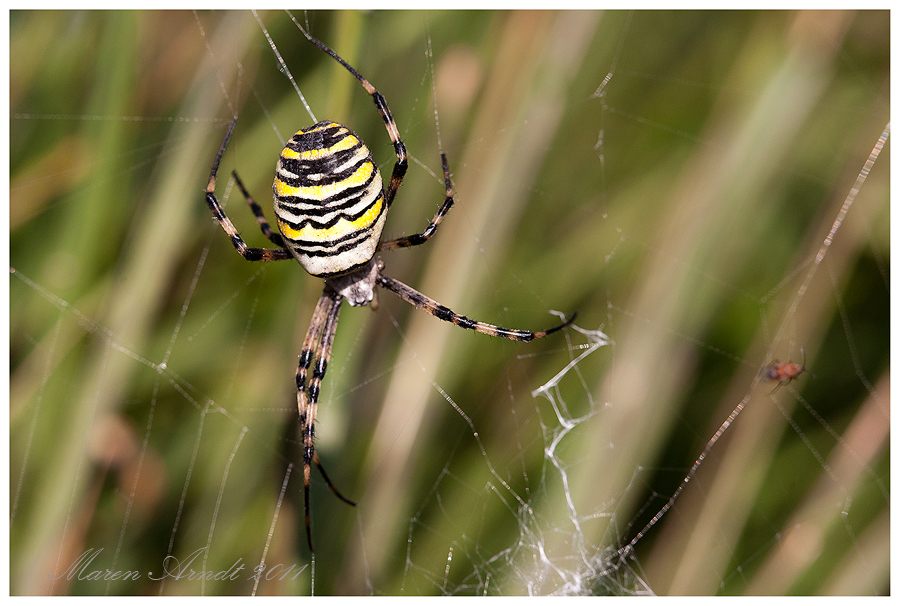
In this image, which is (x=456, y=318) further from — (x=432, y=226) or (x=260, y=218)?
(x=260, y=218)

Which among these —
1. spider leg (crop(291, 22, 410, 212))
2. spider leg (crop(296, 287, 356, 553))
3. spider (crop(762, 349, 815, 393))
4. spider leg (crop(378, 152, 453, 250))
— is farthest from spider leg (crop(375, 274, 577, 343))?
spider (crop(762, 349, 815, 393))

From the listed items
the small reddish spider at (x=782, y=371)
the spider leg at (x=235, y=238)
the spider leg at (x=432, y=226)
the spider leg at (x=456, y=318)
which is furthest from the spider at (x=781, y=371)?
the spider leg at (x=235, y=238)

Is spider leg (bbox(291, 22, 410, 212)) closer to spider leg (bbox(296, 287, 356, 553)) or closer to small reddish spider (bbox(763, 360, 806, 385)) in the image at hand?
spider leg (bbox(296, 287, 356, 553))

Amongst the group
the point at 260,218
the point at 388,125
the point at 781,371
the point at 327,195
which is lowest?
the point at 260,218

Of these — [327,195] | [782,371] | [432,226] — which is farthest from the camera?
Result: [782,371]

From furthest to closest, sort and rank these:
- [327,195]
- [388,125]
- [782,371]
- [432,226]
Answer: [782,371] < [432,226] < [388,125] < [327,195]

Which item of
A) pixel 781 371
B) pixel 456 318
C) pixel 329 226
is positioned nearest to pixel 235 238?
pixel 329 226

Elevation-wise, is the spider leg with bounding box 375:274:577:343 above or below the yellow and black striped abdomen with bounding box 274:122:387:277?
below
